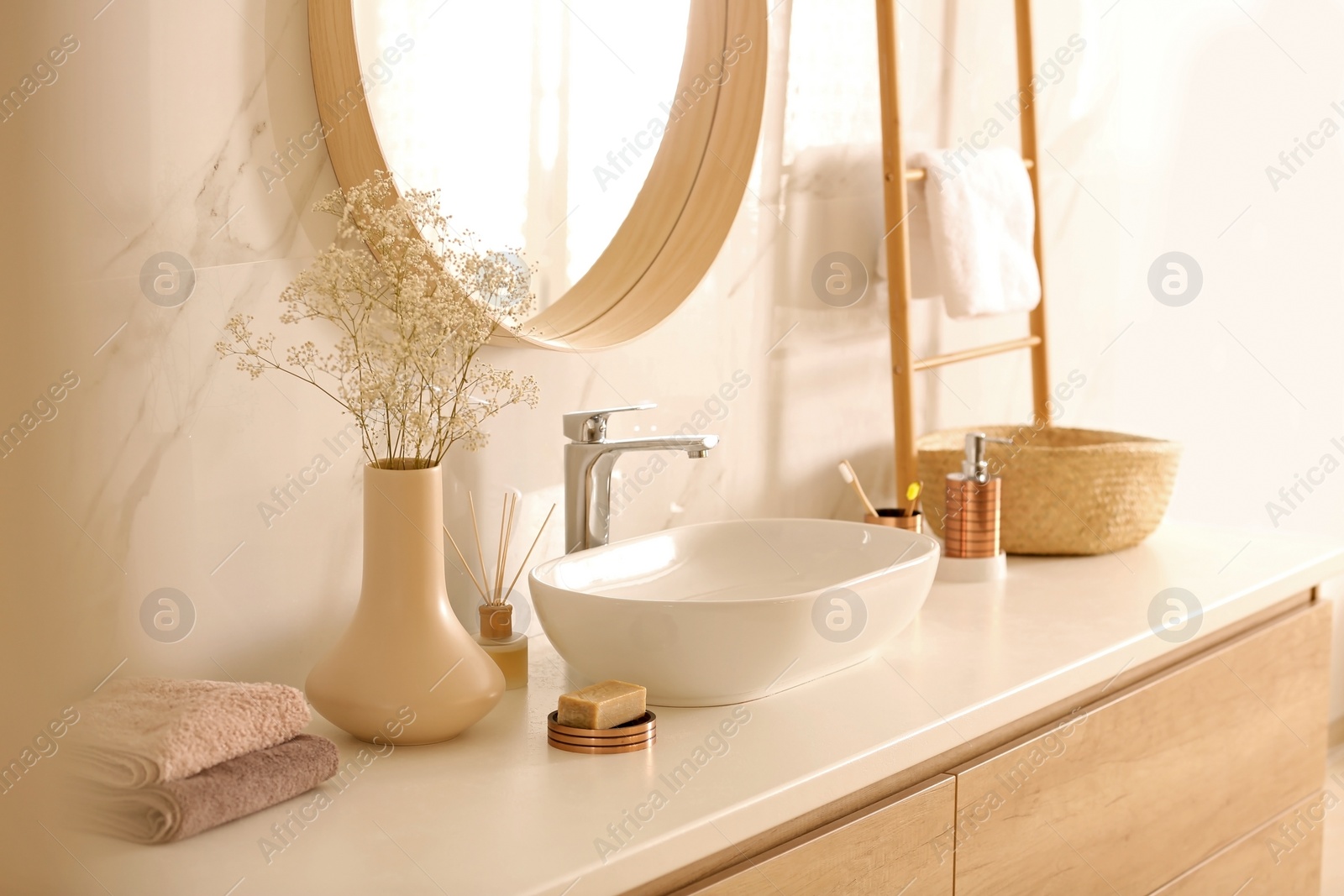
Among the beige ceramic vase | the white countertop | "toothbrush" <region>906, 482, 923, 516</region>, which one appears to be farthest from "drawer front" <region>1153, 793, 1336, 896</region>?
the beige ceramic vase

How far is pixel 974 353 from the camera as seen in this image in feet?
6.17

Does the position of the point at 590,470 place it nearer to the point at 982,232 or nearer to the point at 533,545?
the point at 533,545

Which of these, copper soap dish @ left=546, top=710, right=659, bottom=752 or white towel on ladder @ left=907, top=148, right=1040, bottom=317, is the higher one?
white towel on ladder @ left=907, top=148, right=1040, bottom=317

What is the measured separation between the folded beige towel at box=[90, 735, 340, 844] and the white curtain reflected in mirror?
0.57 metres

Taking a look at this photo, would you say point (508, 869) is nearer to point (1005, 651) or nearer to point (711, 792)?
point (711, 792)

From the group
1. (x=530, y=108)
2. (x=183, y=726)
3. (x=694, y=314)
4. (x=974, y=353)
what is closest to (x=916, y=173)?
(x=974, y=353)

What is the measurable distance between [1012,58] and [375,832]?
166cm

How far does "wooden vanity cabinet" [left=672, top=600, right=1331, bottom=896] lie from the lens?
3.30 ft

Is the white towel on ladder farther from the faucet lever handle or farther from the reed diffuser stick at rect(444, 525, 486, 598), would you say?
the reed diffuser stick at rect(444, 525, 486, 598)

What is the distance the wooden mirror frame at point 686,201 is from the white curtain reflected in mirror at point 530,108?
0.06 ft

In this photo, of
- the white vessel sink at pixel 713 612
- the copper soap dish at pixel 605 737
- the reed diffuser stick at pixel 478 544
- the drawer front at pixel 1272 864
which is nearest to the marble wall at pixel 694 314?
the reed diffuser stick at pixel 478 544

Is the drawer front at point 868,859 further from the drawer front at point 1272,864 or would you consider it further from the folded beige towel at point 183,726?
the drawer front at point 1272,864

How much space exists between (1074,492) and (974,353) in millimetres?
317

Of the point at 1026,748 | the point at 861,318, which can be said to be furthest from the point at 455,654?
the point at 861,318
